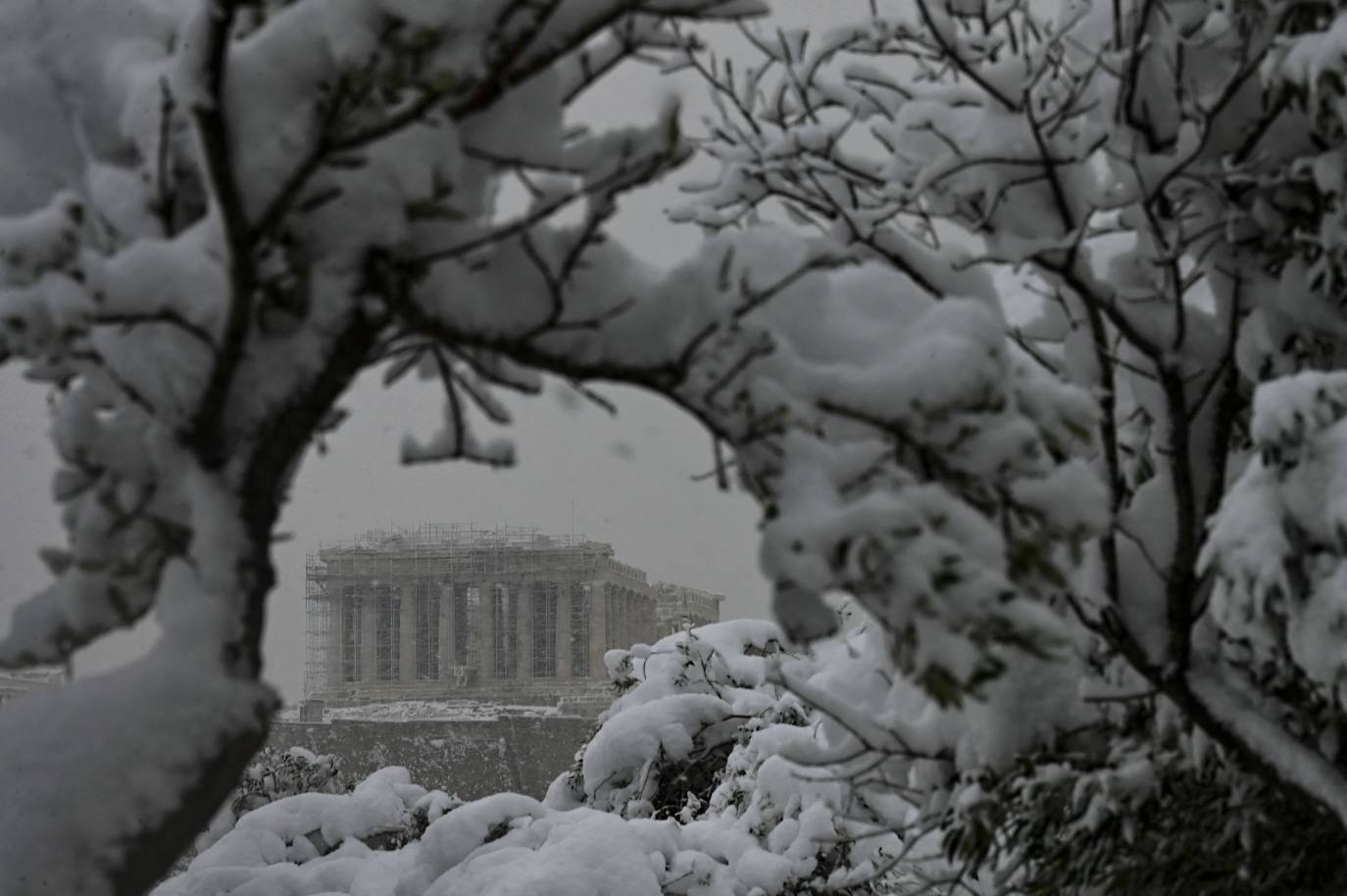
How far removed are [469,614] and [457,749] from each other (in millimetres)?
51300

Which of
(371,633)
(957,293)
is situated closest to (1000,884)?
(957,293)

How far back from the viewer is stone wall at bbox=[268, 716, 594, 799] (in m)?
27.3

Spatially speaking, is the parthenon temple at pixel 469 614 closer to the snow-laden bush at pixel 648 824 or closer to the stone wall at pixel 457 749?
the stone wall at pixel 457 749

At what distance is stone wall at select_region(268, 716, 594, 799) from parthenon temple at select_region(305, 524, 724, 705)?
45947 mm

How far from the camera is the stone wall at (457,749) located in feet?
89.5

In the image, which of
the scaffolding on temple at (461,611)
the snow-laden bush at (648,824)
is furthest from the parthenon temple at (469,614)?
the snow-laden bush at (648,824)

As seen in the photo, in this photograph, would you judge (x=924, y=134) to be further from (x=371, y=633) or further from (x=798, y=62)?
(x=371, y=633)

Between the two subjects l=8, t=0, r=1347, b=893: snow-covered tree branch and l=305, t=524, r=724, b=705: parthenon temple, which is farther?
l=305, t=524, r=724, b=705: parthenon temple

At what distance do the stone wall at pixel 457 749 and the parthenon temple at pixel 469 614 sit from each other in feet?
151

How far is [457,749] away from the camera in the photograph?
92.6 feet

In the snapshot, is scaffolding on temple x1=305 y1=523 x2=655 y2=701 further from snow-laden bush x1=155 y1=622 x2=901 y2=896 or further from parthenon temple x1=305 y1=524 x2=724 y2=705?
snow-laden bush x1=155 y1=622 x2=901 y2=896

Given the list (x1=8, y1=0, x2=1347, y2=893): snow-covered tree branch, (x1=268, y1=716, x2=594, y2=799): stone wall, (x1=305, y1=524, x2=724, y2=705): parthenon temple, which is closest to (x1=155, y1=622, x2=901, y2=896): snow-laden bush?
(x1=8, y1=0, x2=1347, y2=893): snow-covered tree branch

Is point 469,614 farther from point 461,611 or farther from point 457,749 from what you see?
point 457,749

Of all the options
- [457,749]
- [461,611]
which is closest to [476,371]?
[457,749]
